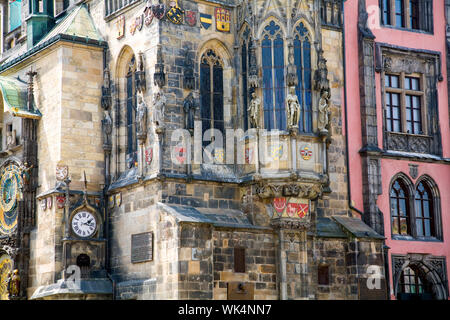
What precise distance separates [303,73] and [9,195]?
404 inches

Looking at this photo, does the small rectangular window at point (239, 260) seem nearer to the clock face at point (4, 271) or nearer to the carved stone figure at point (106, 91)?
the carved stone figure at point (106, 91)

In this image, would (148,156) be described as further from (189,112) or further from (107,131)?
(107,131)

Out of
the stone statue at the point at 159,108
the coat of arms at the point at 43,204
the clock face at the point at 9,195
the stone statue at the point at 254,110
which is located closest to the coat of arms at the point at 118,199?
the coat of arms at the point at 43,204

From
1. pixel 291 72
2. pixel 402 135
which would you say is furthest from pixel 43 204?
pixel 402 135

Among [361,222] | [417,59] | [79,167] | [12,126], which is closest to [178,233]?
[79,167]

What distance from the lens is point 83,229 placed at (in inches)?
1093

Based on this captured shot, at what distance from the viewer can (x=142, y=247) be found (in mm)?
26406

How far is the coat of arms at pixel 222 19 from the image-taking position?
27922 millimetres

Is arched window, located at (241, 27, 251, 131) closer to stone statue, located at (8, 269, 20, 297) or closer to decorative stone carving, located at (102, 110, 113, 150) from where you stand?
decorative stone carving, located at (102, 110, 113, 150)

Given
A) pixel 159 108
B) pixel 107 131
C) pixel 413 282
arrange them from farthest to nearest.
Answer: pixel 413 282 < pixel 107 131 < pixel 159 108

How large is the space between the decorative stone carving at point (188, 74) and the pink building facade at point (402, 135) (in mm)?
5442

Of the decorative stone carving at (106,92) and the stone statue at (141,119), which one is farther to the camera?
the decorative stone carving at (106,92)
